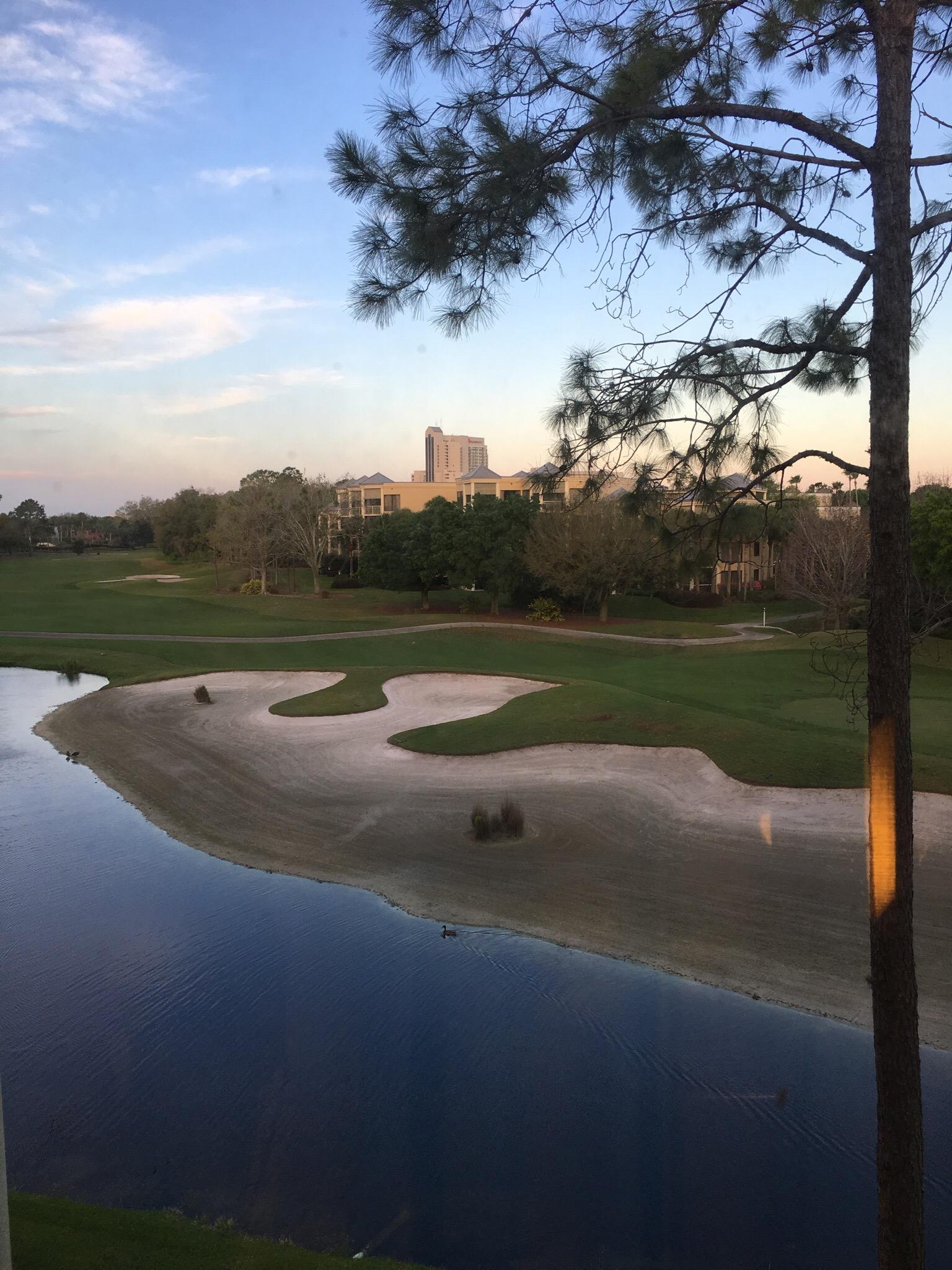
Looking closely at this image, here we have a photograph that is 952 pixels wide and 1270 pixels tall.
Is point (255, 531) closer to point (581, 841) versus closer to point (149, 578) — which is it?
point (149, 578)

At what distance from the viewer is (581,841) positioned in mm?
13375

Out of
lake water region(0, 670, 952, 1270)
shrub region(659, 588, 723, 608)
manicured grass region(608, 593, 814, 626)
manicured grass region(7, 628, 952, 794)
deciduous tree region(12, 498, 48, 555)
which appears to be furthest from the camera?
deciduous tree region(12, 498, 48, 555)

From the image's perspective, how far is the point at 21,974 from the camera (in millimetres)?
10000

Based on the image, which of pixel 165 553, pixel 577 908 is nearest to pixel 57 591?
pixel 165 553

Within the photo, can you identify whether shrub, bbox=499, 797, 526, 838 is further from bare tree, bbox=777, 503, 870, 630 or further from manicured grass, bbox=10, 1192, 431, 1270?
bare tree, bbox=777, 503, 870, 630

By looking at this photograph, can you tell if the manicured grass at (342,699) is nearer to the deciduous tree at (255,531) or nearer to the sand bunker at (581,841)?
the sand bunker at (581,841)

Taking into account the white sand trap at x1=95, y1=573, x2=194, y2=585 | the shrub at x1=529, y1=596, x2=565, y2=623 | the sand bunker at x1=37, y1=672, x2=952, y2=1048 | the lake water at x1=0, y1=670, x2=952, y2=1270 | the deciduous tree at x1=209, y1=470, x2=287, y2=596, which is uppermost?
the deciduous tree at x1=209, y1=470, x2=287, y2=596

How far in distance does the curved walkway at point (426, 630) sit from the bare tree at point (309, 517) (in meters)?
17.5

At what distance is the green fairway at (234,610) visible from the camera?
137ft

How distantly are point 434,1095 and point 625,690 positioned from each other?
1543cm

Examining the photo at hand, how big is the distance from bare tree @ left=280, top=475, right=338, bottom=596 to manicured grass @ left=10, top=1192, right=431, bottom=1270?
5428cm

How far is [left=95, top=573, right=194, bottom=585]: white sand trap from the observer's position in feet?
214

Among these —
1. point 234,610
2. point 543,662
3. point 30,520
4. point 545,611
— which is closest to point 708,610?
point 545,611

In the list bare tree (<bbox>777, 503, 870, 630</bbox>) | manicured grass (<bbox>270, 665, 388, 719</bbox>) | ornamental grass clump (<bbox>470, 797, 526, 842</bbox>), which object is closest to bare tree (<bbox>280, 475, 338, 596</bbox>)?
bare tree (<bbox>777, 503, 870, 630</bbox>)
